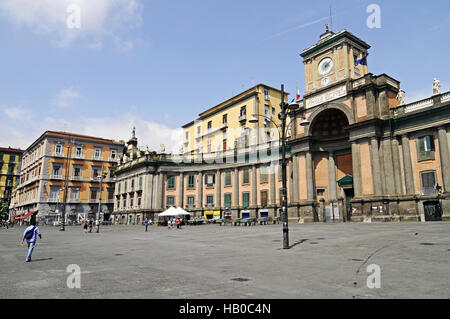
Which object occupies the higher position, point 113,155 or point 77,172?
point 113,155

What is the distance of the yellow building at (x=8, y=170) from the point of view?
8581cm

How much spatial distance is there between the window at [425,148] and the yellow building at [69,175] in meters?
51.6

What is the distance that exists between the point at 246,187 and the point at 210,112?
750 inches

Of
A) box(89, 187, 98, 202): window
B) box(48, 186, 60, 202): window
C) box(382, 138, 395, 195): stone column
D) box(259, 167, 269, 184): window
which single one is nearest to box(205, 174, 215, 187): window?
box(259, 167, 269, 184): window

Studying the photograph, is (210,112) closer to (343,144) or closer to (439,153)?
(343,144)

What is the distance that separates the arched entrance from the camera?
35062mm

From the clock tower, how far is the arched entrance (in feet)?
11.8

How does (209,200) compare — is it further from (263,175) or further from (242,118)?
(242,118)

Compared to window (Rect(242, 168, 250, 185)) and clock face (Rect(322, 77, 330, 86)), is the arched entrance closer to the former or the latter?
clock face (Rect(322, 77, 330, 86))

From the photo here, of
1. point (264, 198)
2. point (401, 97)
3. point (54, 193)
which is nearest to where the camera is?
point (401, 97)

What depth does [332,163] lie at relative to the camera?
121ft

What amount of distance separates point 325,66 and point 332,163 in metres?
11.5

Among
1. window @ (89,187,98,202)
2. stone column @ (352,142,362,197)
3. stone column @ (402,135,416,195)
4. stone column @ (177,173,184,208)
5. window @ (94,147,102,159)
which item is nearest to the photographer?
stone column @ (402,135,416,195)

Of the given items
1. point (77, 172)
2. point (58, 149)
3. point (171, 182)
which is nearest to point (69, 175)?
point (77, 172)
